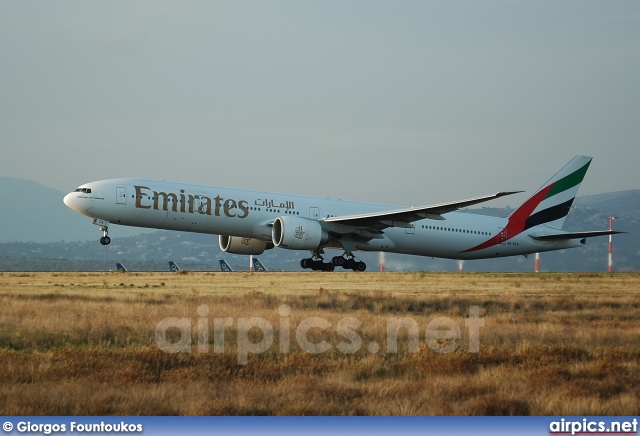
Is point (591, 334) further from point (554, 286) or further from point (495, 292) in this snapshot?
point (554, 286)

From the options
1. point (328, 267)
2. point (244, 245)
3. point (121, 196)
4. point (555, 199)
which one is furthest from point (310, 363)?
point (555, 199)

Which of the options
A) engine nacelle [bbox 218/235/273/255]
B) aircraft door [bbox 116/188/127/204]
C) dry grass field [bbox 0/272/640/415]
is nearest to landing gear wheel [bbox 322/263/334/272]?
engine nacelle [bbox 218/235/273/255]

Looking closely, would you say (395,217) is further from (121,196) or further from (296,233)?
(121,196)

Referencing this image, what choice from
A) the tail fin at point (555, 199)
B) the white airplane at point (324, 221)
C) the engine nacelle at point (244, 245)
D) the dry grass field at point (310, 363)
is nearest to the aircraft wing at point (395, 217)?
the white airplane at point (324, 221)

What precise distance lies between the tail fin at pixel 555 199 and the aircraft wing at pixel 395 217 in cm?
875

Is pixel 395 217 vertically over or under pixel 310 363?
over

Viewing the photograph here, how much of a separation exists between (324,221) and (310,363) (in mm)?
25064

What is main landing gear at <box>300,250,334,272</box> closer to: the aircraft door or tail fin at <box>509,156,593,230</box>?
the aircraft door

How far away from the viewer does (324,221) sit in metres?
40.0

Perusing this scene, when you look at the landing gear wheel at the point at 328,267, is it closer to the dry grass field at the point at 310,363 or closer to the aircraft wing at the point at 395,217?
the aircraft wing at the point at 395,217

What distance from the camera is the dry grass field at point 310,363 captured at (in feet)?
39.2

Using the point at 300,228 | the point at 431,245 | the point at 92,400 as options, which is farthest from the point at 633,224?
the point at 92,400

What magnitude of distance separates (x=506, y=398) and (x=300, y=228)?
26.0 m

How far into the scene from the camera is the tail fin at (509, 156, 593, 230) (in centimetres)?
4669
